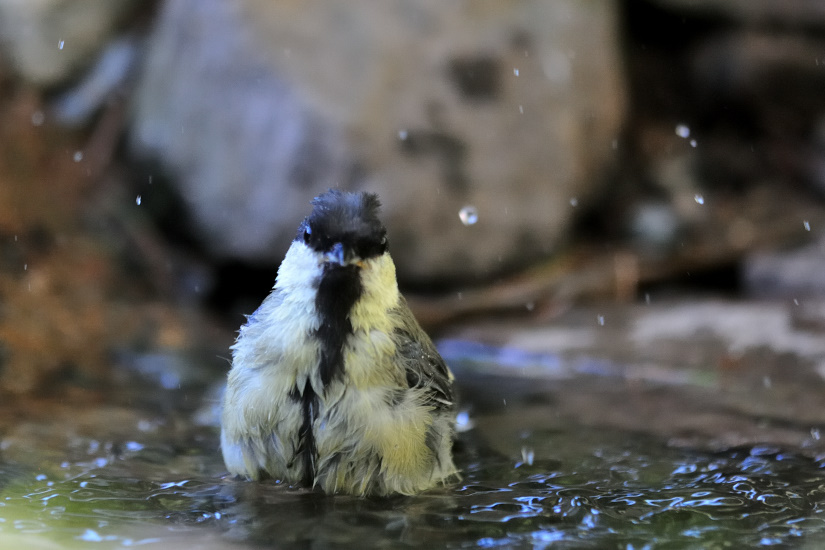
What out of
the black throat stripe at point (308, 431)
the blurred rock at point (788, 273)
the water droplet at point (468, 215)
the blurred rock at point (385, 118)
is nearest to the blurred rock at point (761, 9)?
the blurred rock at point (385, 118)

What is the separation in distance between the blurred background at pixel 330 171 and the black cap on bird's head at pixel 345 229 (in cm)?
215

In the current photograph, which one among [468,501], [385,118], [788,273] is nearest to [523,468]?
[468,501]

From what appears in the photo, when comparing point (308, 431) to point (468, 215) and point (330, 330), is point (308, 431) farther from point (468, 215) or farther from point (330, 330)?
point (468, 215)

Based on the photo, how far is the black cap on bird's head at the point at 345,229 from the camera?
9.41 feet

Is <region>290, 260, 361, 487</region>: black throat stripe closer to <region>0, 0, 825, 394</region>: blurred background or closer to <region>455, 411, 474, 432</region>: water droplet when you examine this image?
<region>455, 411, 474, 432</region>: water droplet

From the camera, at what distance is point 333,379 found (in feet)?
9.48

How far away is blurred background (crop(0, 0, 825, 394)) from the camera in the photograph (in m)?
5.45

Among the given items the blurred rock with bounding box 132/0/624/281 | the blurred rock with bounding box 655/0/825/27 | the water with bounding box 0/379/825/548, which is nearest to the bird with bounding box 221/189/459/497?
the water with bounding box 0/379/825/548

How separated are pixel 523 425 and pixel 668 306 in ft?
7.08

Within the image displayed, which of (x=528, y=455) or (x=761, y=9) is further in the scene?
(x=761, y=9)

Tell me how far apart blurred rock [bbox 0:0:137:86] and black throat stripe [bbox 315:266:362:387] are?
489 centimetres

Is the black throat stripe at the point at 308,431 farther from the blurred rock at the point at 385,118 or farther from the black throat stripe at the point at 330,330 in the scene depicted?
the blurred rock at the point at 385,118

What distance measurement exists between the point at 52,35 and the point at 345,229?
4947 millimetres

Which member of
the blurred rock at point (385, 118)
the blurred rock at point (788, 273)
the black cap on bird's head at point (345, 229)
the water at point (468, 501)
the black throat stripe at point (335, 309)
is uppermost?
the blurred rock at point (385, 118)
